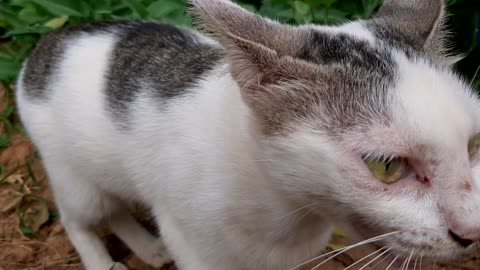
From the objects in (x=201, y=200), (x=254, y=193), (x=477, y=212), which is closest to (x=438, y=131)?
(x=477, y=212)

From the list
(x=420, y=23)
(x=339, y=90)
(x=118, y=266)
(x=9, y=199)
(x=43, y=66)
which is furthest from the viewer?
(x=9, y=199)

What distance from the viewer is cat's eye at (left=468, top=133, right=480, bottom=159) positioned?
155cm

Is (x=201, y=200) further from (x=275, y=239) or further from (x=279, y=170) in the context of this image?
(x=279, y=170)

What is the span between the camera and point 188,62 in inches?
86.5

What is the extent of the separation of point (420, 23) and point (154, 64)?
38.3 inches

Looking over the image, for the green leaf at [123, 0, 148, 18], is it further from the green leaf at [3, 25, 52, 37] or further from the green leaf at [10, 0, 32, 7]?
the green leaf at [10, 0, 32, 7]

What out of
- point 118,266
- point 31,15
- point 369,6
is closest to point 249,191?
point 118,266

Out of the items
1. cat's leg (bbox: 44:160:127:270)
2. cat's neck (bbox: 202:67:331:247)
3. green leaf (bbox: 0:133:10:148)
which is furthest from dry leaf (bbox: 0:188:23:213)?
cat's neck (bbox: 202:67:331:247)

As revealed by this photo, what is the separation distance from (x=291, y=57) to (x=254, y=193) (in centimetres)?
48

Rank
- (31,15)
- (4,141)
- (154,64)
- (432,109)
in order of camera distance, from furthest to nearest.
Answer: (31,15)
(4,141)
(154,64)
(432,109)

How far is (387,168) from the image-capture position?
4.76ft

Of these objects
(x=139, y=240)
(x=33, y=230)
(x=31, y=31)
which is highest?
(x=31, y=31)

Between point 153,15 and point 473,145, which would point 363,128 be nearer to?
point 473,145

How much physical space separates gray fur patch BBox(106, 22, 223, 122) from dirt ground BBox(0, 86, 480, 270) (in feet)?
3.03
